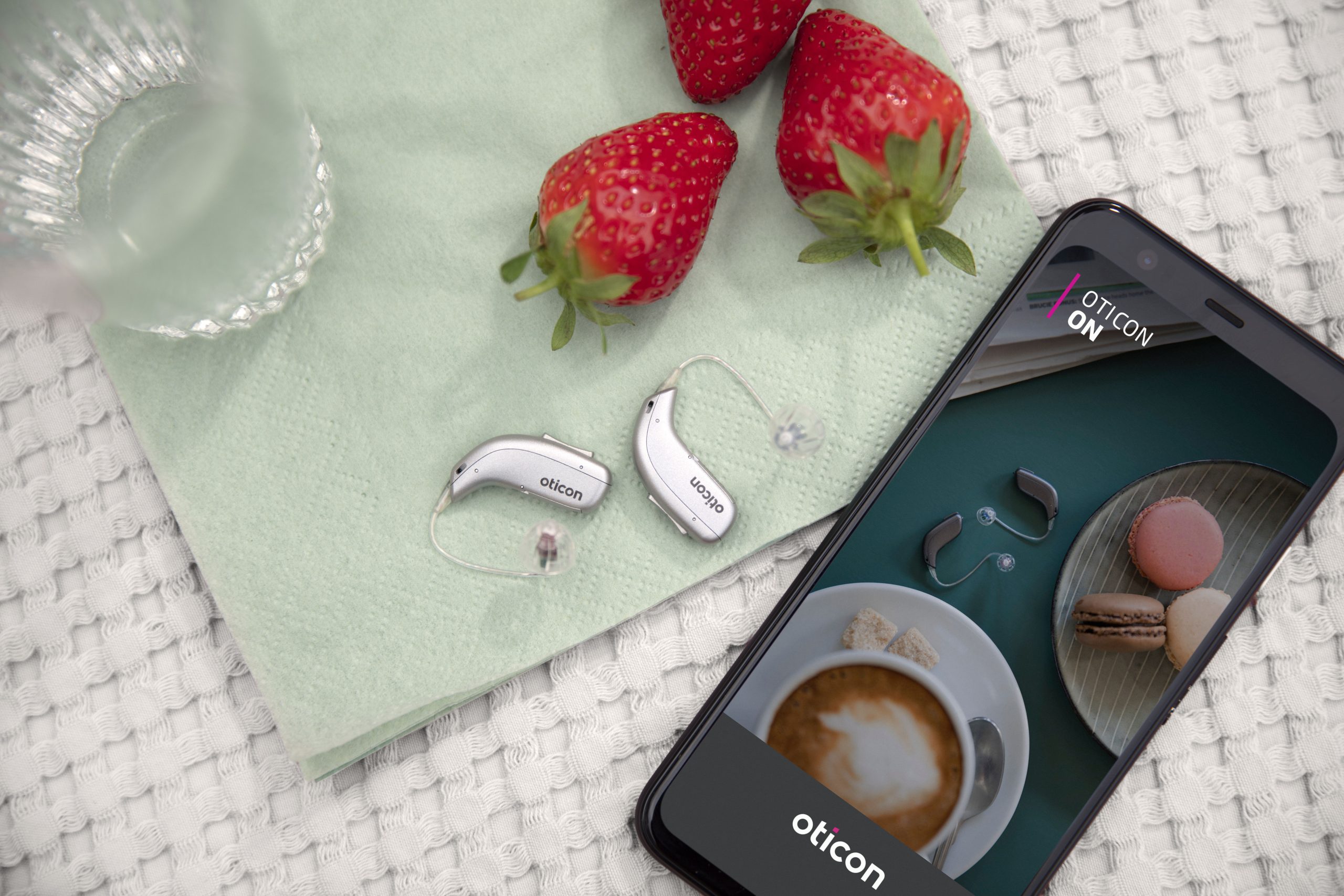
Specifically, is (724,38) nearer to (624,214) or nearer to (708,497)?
(624,214)

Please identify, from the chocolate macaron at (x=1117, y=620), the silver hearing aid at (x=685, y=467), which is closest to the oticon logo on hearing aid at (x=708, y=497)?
the silver hearing aid at (x=685, y=467)

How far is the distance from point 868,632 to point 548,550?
189mm

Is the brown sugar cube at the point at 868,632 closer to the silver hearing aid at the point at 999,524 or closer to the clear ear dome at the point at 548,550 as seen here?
the silver hearing aid at the point at 999,524

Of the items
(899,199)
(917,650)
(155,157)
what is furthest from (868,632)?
(155,157)

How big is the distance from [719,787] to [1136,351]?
0.34 metres

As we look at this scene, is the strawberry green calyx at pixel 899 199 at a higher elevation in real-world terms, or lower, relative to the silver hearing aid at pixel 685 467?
Answer: higher

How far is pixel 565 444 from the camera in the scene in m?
0.48

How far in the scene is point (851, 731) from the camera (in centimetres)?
46

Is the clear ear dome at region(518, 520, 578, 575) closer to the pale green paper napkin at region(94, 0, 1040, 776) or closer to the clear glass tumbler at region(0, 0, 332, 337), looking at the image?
the pale green paper napkin at region(94, 0, 1040, 776)

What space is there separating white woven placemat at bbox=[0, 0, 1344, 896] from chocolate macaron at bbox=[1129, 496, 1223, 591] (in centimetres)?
9

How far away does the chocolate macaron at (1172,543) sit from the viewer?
0.45 meters

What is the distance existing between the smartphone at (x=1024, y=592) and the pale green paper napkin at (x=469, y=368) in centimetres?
4

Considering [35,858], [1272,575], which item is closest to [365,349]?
[35,858]

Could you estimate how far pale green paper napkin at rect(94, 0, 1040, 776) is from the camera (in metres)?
0.48
